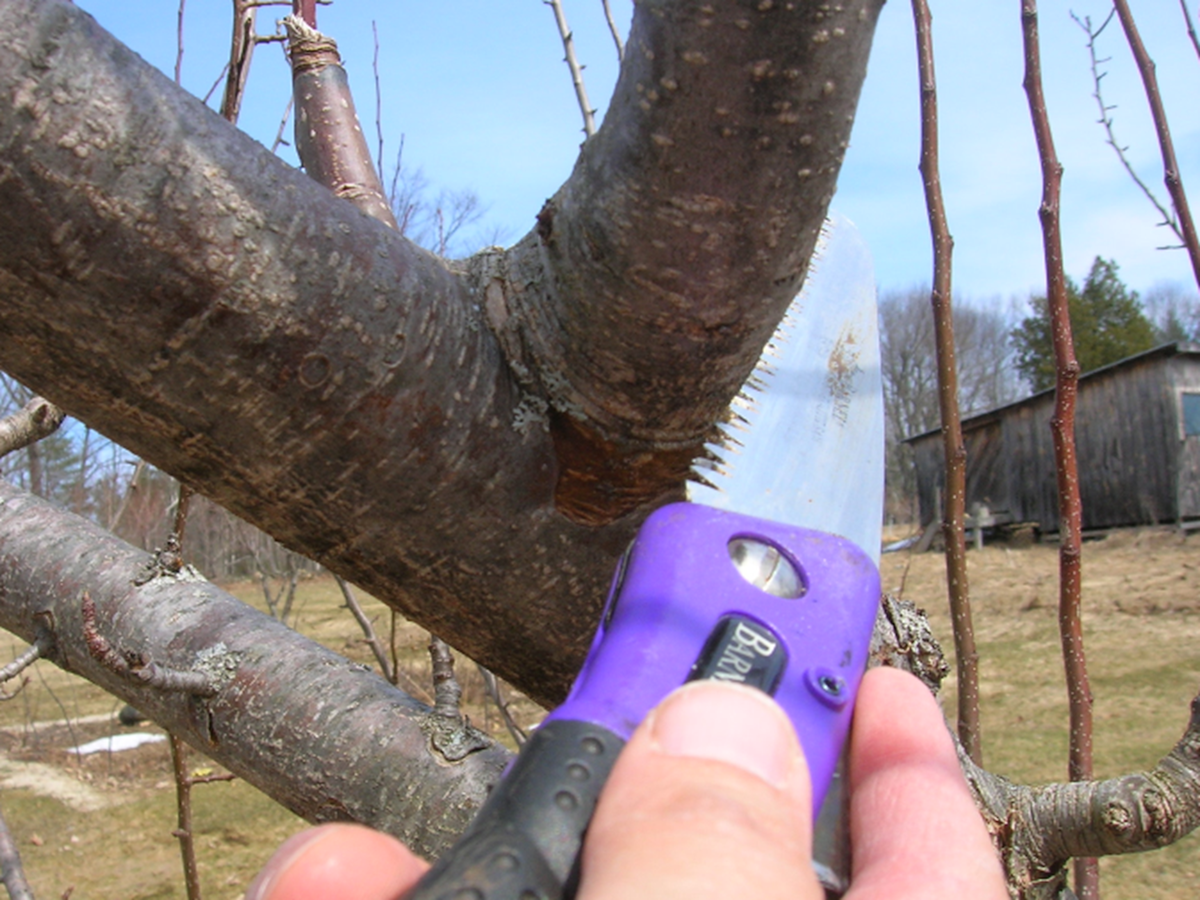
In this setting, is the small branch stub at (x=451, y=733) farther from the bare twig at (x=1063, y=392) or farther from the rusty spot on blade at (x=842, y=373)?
the bare twig at (x=1063, y=392)

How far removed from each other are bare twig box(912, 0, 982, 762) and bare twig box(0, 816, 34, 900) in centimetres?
178

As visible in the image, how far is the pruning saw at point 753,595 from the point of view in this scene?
2.26 feet

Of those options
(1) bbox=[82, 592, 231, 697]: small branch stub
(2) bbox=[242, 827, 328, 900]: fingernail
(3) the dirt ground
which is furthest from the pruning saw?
(3) the dirt ground

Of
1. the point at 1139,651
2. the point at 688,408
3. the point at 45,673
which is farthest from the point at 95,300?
the point at 45,673

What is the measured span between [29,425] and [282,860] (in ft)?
5.17

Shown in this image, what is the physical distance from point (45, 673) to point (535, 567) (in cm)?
1528

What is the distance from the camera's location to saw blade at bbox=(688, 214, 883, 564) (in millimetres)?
1086

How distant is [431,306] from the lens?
3.09 feet

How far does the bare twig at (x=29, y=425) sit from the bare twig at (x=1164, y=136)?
2267 mm

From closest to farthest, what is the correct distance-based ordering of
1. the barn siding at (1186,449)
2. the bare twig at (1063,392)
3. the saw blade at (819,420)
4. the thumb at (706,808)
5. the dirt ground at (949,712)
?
1. the thumb at (706,808)
2. the saw blade at (819,420)
3. the bare twig at (1063,392)
4. the dirt ground at (949,712)
5. the barn siding at (1186,449)

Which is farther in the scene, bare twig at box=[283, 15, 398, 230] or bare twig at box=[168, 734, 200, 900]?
bare twig at box=[168, 734, 200, 900]

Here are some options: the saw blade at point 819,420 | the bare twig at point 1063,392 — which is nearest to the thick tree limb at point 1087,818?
the bare twig at point 1063,392

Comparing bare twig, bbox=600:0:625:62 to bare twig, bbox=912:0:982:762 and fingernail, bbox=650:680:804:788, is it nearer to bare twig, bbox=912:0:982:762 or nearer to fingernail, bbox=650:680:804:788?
bare twig, bbox=912:0:982:762

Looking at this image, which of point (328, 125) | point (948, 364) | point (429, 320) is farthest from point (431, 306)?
point (948, 364)
